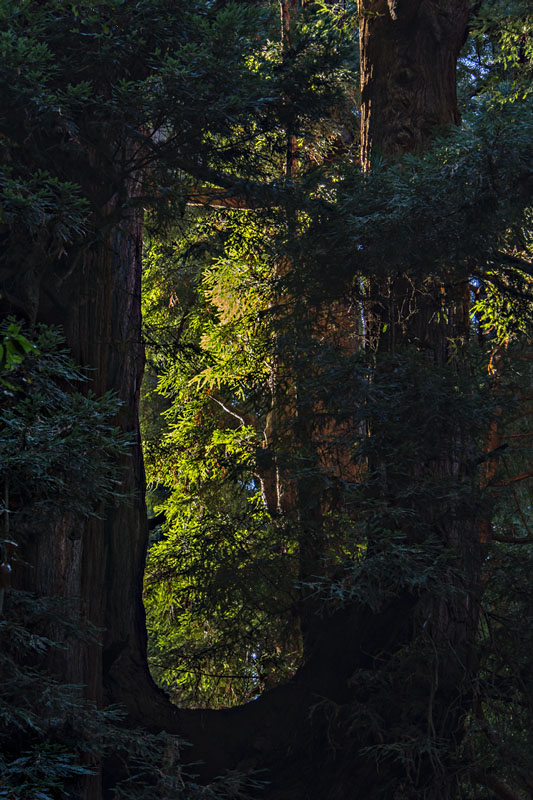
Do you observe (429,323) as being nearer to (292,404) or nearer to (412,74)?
(292,404)

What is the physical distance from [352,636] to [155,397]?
341 inches

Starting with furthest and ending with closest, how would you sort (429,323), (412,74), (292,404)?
(412,74) → (292,404) → (429,323)

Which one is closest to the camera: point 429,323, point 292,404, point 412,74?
point 429,323

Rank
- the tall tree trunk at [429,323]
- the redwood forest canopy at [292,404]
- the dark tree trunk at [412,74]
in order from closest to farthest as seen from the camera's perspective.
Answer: the redwood forest canopy at [292,404] → the tall tree trunk at [429,323] → the dark tree trunk at [412,74]

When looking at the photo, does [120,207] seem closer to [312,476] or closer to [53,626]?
[312,476]

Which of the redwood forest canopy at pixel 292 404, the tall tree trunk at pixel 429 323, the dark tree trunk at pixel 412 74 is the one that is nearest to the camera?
the redwood forest canopy at pixel 292 404

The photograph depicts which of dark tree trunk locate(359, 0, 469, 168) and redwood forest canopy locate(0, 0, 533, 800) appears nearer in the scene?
redwood forest canopy locate(0, 0, 533, 800)

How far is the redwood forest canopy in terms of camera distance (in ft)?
15.4

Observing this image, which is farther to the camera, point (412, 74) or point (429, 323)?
point (412, 74)

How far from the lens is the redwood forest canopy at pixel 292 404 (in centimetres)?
470

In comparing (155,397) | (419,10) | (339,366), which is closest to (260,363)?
(339,366)

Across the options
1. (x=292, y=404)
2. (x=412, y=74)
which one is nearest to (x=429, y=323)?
(x=292, y=404)

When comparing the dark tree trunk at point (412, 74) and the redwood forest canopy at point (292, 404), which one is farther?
the dark tree trunk at point (412, 74)

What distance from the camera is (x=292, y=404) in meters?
6.78
